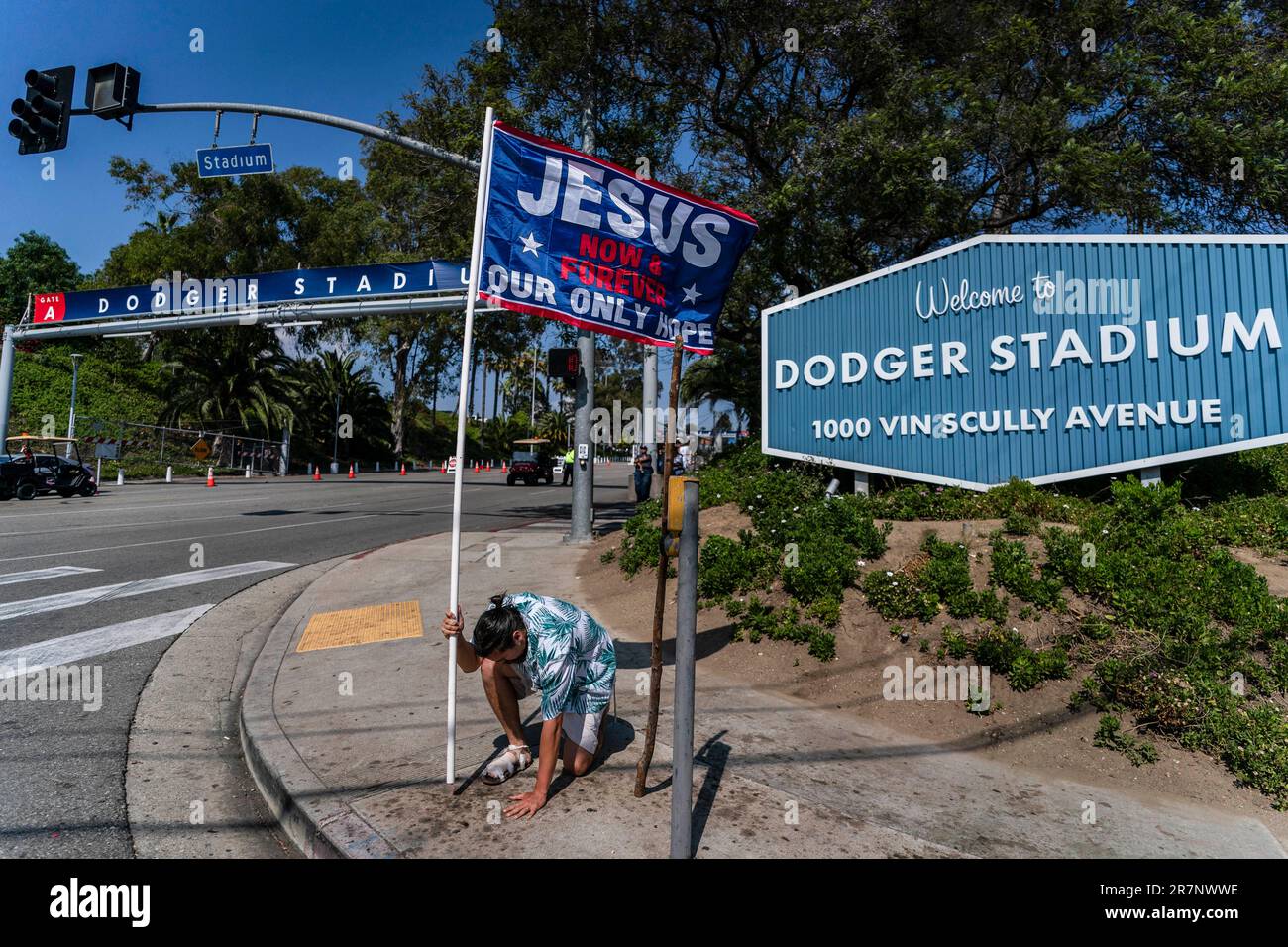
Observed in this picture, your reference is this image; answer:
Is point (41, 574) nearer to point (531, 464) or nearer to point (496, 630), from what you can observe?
point (496, 630)

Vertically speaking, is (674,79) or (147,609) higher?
(674,79)

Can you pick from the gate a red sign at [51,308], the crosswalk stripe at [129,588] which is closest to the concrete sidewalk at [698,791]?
the crosswalk stripe at [129,588]

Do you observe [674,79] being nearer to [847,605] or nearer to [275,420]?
[847,605]

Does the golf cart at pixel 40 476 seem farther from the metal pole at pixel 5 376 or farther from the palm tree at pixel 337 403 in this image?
the palm tree at pixel 337 403

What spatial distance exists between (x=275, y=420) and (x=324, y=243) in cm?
998

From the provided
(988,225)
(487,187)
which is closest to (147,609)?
(487,187)

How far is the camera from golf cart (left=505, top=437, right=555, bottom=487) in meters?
35.6

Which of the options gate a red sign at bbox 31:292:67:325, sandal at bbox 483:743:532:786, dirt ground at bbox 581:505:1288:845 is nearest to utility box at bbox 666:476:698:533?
sandal at bbox 483:743:532:786

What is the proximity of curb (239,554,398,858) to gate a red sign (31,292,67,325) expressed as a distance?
24516 millimetres

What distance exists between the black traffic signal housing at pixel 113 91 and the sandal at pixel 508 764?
438 inches

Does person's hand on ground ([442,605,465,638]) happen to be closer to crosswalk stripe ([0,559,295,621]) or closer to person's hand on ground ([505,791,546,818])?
person's hand on ground ([505,791,546,818])

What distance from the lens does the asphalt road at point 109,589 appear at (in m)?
3.78

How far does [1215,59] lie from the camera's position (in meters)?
12.0

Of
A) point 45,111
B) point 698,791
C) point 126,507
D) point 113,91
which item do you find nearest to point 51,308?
point 126,507
